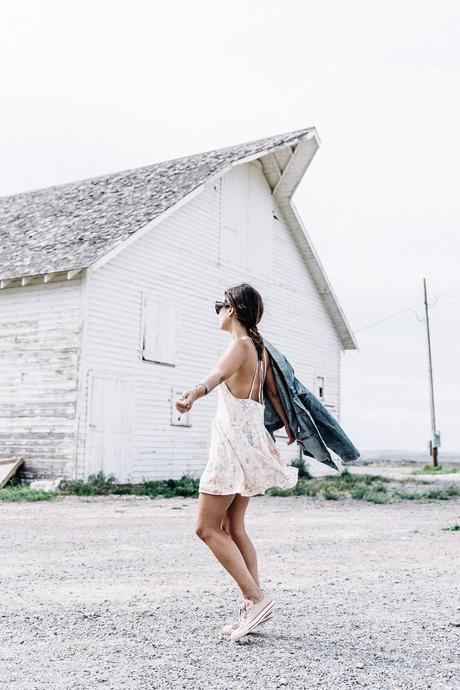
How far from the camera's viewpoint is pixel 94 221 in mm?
18891

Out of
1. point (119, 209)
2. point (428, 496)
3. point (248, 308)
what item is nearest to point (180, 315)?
point (119, 209)

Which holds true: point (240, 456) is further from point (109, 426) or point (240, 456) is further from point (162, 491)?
point (109, 426)

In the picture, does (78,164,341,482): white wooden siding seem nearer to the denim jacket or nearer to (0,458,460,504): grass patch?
(0,458,460,504): grass patch

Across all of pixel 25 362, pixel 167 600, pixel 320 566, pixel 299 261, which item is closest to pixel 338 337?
pixel 299 261

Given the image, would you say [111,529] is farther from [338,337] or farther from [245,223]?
[338,337]

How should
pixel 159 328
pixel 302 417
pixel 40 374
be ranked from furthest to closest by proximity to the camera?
1. pixel 159 328
2. pixel 40 374
3. pixel 302 417

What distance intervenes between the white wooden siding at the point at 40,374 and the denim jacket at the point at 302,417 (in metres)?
11.7

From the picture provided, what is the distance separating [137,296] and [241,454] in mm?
13612

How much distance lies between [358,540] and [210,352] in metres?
11.2

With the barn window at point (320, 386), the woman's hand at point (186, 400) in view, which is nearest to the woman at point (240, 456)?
the woman's hand at point (186, 400)

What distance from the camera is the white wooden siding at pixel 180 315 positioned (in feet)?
56.7

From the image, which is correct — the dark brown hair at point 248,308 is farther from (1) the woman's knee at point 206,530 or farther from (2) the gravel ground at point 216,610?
(2) the gravel ground at point 216,610

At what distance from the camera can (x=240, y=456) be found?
4.79 metres

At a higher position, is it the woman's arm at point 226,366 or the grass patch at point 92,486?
the woman's arm at point 226,366
